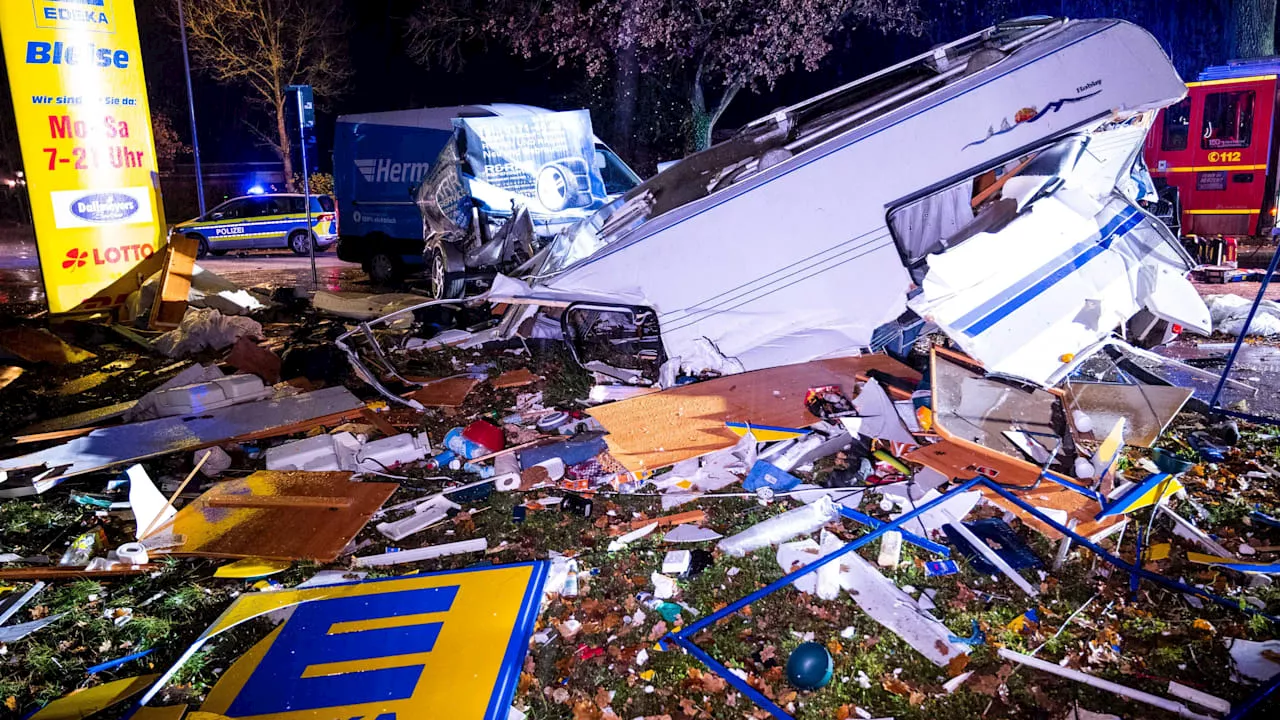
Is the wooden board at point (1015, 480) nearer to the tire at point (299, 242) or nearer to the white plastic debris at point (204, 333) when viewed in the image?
the white plastic debris at point (204, 333)

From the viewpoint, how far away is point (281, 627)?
3.06 meters

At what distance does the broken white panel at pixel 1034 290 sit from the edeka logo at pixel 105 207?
859 centimetres

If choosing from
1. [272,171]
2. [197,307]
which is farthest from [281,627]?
[272,171]

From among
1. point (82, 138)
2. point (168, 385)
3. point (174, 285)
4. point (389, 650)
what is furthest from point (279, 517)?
point (82, 138)

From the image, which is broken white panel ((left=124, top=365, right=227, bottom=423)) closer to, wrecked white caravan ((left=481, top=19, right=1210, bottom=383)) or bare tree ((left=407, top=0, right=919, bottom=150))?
wrecked white caravan ((left=481, top=19, right=1210, bottom=383))

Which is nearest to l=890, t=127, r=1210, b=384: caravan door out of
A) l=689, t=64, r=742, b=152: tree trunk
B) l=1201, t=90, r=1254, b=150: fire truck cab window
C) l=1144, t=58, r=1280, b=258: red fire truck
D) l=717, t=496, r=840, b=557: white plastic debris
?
l=717, t=496, r=840, b=557: white plastic debris

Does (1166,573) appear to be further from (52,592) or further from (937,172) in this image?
(52,592)

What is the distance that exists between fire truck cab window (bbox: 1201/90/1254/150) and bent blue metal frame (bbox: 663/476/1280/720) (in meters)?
10.3

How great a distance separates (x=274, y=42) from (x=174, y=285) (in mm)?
17064

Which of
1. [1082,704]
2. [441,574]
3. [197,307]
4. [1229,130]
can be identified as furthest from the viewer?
[1229,130]

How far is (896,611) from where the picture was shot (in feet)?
9.68

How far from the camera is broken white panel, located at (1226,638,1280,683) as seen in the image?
8.34 ft

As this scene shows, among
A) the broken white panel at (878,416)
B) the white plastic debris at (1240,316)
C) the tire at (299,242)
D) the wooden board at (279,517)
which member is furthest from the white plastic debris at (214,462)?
the tire at (299,242)

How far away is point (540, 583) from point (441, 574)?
478 millimetres
